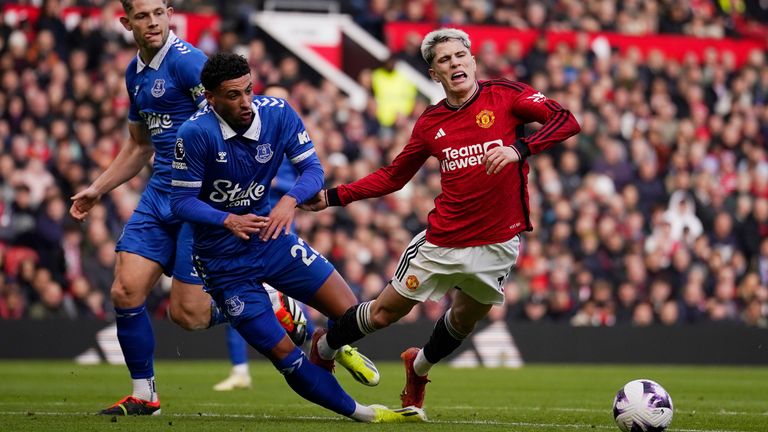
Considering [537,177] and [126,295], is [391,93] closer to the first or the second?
[537,177]

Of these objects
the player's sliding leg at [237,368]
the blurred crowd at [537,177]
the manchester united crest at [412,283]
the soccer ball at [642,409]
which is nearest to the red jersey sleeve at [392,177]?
the manchester united crest at [412,283]

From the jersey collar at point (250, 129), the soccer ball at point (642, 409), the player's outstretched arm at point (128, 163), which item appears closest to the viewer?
the soccer ball at point (642, 409)

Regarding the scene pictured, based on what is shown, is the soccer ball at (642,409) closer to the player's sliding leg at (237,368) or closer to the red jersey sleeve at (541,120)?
the red jersey sleeve at (541,120)

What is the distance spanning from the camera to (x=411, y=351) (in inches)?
373

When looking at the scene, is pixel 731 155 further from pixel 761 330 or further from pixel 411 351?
pixel 411 351

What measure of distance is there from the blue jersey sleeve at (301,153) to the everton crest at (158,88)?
1167mm

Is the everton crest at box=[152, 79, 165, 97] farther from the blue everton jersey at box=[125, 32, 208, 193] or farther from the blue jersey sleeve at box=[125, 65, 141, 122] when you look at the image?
the blue jersey sleeve at box=[125, 65, 141, 122]

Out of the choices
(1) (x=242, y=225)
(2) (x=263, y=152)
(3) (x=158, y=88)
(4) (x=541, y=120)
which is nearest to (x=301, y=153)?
(2) (x=263, y=152)

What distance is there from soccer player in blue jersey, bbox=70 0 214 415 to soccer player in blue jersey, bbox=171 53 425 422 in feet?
2.60

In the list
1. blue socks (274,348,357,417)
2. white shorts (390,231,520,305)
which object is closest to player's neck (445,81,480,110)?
white shorts (390,231,520,305)

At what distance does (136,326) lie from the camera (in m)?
9.27

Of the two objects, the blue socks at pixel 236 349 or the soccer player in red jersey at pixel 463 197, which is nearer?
the soccer player in red jersey at pixel 463 197

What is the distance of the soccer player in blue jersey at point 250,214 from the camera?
26.8 ft

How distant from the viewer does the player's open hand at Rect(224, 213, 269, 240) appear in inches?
318
